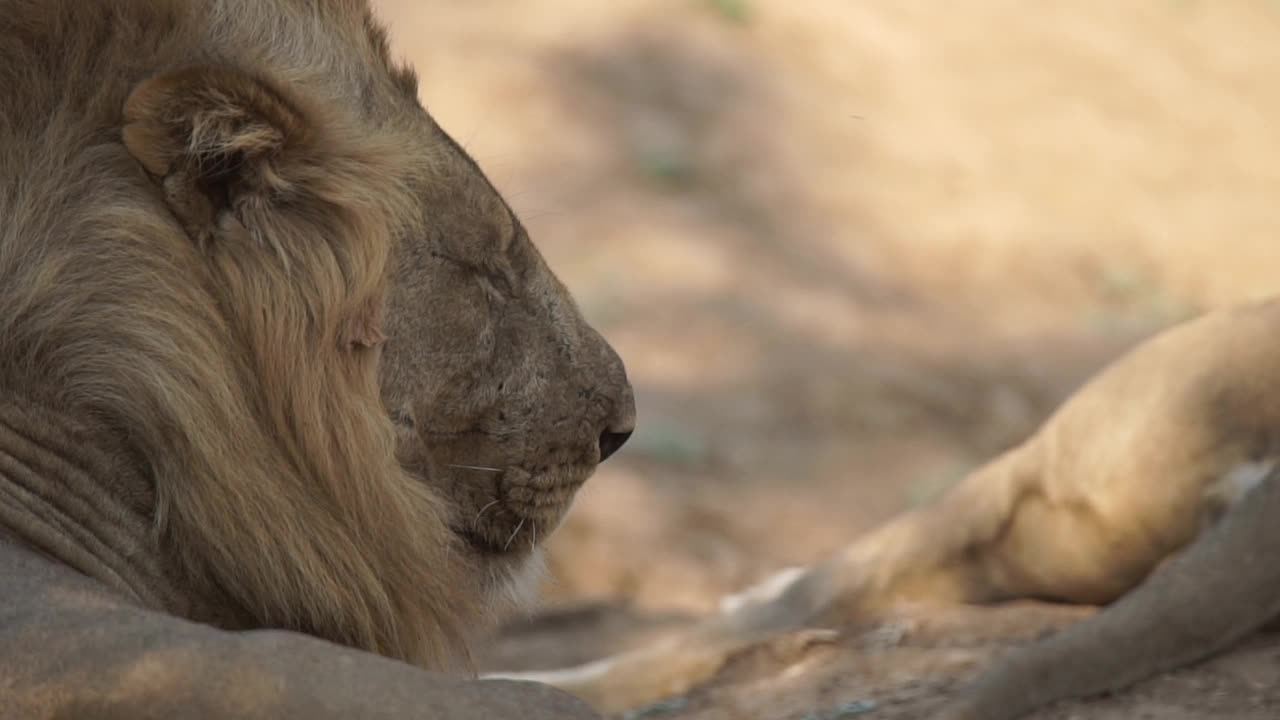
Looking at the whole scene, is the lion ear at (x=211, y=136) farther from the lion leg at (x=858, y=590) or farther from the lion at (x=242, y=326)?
the lion leg at (x=858, y=590)

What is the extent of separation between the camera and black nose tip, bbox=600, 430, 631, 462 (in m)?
2.59

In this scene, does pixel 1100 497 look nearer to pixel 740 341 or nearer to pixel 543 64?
pixel 740 341

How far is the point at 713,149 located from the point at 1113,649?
666cm

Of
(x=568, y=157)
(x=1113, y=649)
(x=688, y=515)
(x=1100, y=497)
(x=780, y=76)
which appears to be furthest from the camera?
(x=780, y=76)

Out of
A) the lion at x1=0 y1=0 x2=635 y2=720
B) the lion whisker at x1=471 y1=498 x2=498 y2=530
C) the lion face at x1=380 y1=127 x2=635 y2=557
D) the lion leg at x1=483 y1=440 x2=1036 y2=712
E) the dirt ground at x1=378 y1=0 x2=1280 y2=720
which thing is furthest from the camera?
the dirt ground at x1=378 y1=0 x2=1280 y2=720

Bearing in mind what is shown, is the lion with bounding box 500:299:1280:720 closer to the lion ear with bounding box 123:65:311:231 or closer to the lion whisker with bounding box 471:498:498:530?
the lion whisker with bounding box 471:498:498:530

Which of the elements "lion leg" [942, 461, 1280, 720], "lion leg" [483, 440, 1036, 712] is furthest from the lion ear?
"lion leg" [483, 440, 1036, 712]


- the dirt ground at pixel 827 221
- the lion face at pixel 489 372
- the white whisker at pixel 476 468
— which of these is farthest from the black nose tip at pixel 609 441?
the dirt ground at pixel 827 221

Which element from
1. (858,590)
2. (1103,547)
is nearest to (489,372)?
(1103,547)

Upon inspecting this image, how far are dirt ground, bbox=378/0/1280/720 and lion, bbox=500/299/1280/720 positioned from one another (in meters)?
0.85

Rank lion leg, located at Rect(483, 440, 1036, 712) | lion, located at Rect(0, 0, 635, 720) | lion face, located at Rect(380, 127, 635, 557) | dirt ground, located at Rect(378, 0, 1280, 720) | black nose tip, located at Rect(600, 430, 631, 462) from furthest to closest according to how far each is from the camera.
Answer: dirt ground, located at Rect(378, 0, 1280, 720) < lion leg, located at Rect(483, 440, 1036, 712) < black nose tip, located at Rect(600, 430, 631, 462) < lion face, located at Rect(380, 127, 635, 557) < lion, located at Rect(0, 0, 635, 720)

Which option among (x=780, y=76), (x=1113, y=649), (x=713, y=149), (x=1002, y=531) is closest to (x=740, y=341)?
(x=713, y=149)

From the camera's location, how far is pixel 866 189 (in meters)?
9.10

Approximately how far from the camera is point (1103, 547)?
3146 millimetres
